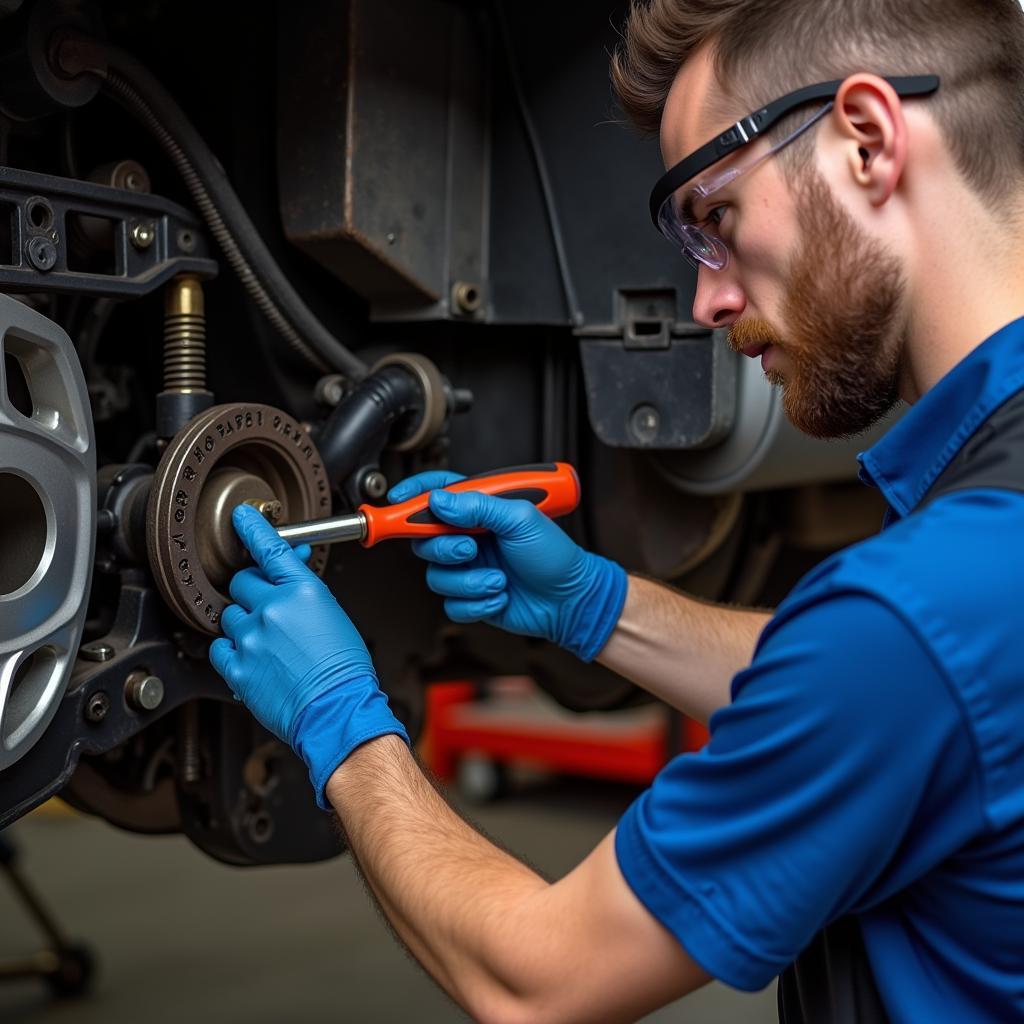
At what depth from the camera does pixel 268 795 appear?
1.26m

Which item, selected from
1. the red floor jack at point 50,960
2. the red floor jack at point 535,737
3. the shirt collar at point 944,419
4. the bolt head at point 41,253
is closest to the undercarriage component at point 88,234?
the bolt head at point 41,253

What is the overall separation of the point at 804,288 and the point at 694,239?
151 mm

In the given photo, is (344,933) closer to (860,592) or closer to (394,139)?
(394,139)

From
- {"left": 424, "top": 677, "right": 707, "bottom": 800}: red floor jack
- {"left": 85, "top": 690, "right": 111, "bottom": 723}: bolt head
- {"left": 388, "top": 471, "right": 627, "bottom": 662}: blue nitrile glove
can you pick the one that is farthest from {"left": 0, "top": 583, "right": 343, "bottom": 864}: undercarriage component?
{"left": 424, "top": 677, "right": 707, "bottom": 800}: red floor jack

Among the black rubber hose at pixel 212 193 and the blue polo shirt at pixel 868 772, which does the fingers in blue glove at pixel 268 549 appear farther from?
the blue polo shirt at pixel 868 772

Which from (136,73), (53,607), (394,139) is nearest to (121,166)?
(136,73)

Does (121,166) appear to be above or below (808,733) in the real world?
above

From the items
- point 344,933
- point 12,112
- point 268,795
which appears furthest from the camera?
point 344,933

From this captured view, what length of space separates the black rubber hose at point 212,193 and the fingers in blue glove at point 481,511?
188 millimetres

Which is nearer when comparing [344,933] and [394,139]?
[394,139]

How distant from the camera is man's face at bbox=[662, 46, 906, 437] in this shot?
82 centimetres

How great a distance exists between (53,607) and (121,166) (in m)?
0.37

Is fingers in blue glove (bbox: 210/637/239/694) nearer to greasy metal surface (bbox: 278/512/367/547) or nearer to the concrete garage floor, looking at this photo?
greasy metal surface (bbox: 278/512/367/547)

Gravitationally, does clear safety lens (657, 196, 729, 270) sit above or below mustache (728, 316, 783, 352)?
above
